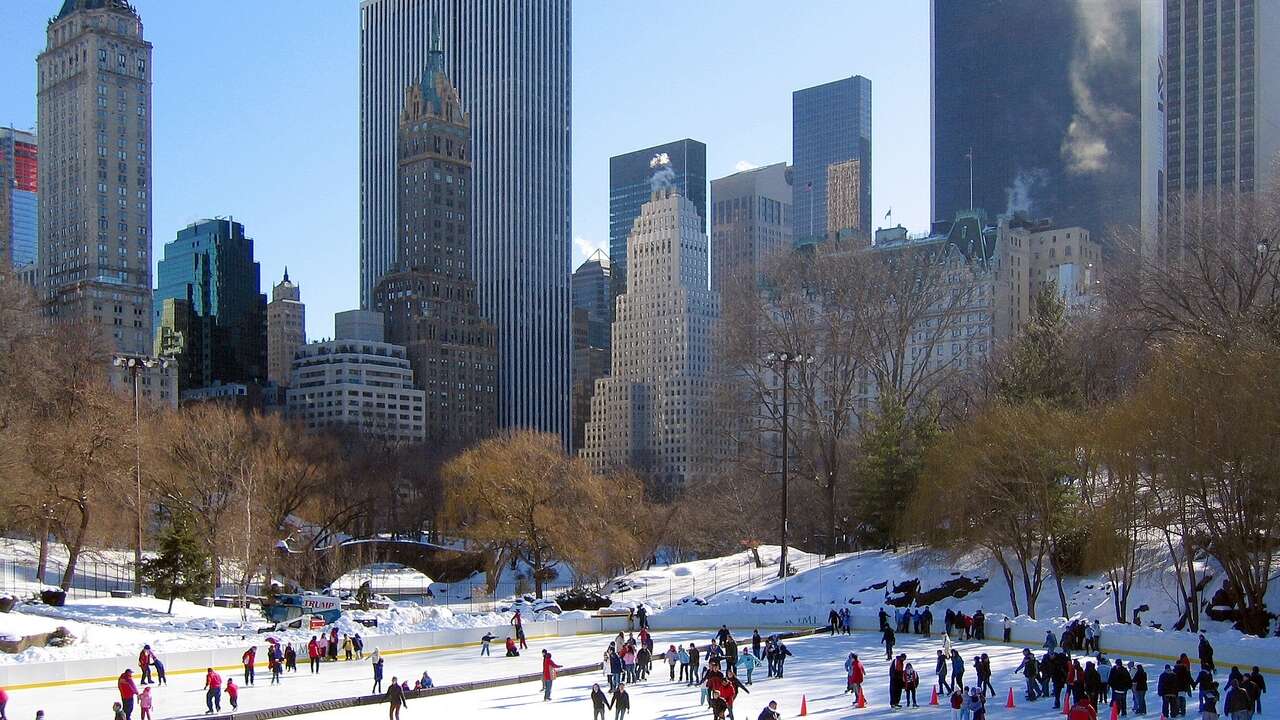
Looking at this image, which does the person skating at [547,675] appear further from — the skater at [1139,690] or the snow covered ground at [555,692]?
the skater at [1139,690]

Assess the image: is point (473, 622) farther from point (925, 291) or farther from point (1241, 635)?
point (925, 291)

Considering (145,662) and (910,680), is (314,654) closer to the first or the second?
(145,662)

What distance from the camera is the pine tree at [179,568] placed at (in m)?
51.7

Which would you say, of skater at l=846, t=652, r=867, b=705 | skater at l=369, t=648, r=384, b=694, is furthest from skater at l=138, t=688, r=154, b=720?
skater at l=846, t=652, r=867, b=705

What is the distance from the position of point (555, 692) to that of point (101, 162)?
175m

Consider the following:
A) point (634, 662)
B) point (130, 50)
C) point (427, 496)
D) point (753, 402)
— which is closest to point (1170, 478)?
point (634, 662)

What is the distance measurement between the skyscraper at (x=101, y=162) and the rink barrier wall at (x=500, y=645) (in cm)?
15347

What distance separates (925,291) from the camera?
71.7m

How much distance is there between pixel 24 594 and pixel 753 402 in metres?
34.8

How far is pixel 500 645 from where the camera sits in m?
45.0

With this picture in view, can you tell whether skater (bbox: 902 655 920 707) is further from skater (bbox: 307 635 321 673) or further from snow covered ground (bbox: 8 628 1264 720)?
skater (bbox: 307 635 321 673)

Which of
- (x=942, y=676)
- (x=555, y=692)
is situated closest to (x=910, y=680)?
(x=942, y=676)

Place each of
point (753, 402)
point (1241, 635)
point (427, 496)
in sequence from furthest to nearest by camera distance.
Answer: point (427, 496)
point (753, 402)
point (1241, 635)

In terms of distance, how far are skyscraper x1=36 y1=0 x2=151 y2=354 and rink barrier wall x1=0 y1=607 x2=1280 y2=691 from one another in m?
153
